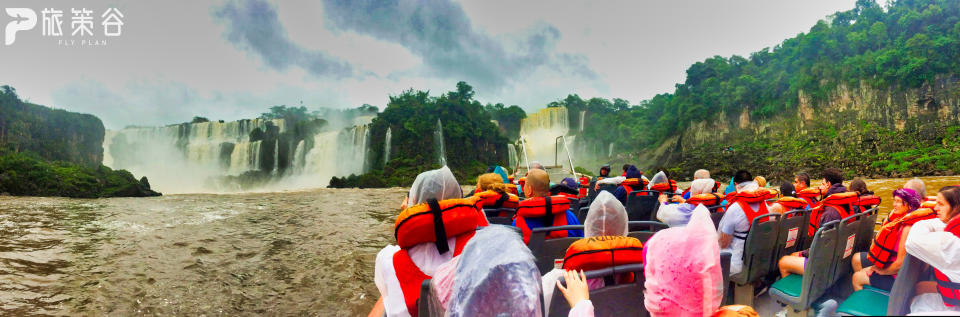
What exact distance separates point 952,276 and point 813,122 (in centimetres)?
5164

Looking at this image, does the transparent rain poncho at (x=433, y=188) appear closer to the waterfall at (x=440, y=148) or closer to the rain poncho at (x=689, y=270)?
the rain poncho at (x=689, y=270)

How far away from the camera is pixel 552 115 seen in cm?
5772

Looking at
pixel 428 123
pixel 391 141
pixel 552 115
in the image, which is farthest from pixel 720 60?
pixel 391 141

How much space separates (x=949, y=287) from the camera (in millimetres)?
2055

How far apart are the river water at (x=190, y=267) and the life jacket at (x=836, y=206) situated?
458cm

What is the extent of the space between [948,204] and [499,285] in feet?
9.25

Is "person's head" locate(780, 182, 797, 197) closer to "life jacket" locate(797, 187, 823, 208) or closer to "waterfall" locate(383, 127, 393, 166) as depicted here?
"life jacket" locate(797, 187, 823, 208)

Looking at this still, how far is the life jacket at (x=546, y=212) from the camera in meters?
3.26

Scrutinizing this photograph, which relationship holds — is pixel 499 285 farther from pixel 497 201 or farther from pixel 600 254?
pixel 497 201

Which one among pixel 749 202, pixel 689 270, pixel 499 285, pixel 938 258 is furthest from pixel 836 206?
pixel 499 285

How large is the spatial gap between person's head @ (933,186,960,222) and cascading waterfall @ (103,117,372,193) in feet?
142

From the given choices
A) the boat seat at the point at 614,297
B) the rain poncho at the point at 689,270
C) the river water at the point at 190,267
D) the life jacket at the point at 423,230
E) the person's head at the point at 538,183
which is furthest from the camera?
the river water at the point at 190,267

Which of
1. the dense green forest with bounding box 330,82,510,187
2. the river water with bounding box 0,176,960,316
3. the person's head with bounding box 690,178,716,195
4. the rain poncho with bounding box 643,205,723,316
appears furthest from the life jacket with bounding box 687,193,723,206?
the dense green forest with bounding box 330,82,510,187

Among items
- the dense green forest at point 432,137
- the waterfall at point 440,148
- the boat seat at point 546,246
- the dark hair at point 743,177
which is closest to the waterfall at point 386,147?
the dense green forest at point 432,137
